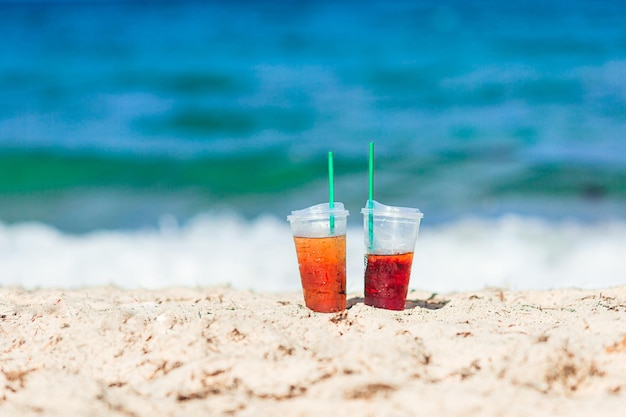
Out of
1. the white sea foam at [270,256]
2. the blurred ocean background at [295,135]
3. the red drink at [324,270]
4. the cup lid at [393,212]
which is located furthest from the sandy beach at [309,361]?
the white sea foam at [270,256]

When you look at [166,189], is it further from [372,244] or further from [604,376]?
[604,376]

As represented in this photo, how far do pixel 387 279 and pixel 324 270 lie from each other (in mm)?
244

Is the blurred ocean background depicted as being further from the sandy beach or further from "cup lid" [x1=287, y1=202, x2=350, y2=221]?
the sandy beach

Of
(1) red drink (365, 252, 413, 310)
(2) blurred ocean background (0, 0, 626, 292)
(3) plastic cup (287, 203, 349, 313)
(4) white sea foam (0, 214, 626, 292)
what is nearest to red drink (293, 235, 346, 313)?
(3) plastic cup (287, 203, 349, 313)

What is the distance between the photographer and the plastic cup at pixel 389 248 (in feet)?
9.05

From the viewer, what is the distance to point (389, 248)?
279 centimetres

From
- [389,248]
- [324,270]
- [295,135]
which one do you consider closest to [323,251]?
[324,270]

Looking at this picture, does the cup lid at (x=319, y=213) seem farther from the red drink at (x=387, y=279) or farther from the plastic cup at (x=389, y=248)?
the red drink at (x=387, y=279)

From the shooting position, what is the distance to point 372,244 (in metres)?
2.80

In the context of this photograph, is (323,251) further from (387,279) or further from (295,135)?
(295,135)

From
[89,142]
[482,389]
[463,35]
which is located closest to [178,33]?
[89,142]

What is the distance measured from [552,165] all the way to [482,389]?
6.14m

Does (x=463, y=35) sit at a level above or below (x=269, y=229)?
above

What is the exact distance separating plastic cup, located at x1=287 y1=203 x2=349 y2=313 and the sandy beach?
0.27 ft
